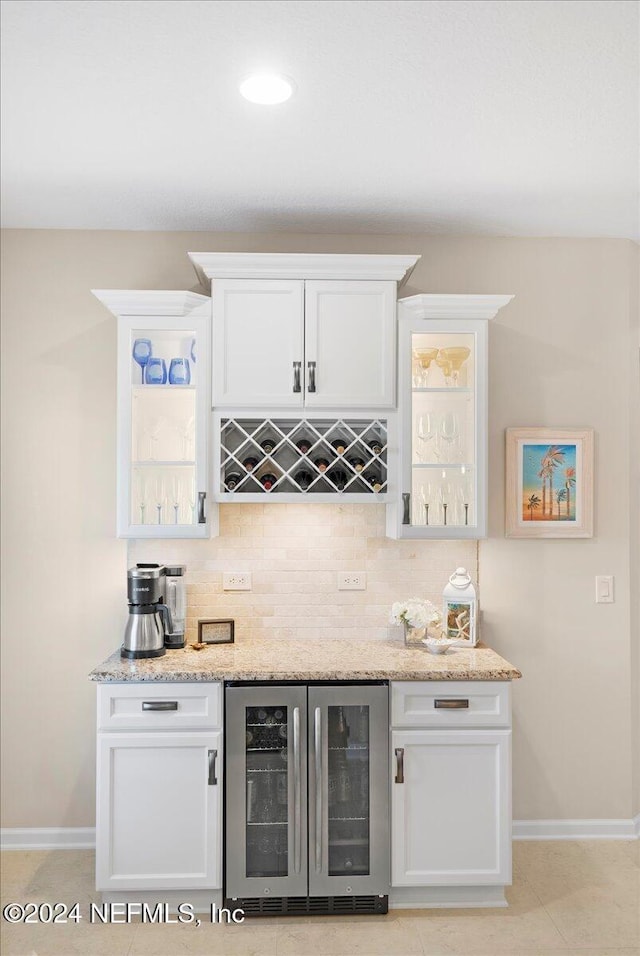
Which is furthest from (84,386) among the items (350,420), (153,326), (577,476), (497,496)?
(577,476)

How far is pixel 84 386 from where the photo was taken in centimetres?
339

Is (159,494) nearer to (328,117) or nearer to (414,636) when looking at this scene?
(414,636)

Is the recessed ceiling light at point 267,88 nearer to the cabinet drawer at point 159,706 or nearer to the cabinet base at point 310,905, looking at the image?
the cabinet drawer at point 159,706

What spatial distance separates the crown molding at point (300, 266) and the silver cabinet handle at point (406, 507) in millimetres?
922

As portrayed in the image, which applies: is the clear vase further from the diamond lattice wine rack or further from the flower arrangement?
the diamond lattice wine rack

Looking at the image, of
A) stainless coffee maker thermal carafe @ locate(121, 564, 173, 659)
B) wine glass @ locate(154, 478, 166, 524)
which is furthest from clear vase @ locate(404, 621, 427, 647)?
wine glass @ locate(154, 478, 166, 524)

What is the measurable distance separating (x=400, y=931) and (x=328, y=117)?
2860 mm

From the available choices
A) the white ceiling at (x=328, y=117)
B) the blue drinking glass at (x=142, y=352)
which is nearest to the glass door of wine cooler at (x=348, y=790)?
the blue drinking glass at (x=142, y=352)

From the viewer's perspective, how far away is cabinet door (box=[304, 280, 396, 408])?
3.09 m

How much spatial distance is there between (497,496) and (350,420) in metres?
0.83

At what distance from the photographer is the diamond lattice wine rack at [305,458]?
10.2ft

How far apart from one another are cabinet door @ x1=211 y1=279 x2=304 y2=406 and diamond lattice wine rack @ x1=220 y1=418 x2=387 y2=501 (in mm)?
129

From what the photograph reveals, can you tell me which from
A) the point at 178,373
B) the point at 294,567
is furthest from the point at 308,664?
the point at 178,373

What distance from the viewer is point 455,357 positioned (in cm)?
318
